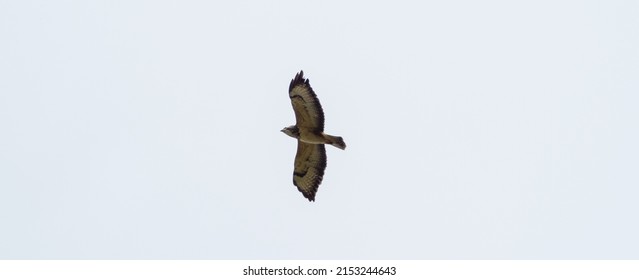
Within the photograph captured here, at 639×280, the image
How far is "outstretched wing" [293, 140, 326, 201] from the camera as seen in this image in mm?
33844

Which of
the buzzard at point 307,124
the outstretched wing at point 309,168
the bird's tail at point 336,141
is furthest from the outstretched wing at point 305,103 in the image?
the outstretched wing at point 309,168

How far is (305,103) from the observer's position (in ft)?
106

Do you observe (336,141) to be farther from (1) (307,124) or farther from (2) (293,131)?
(2) (293,131)

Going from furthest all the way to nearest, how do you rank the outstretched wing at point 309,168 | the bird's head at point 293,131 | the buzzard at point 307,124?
the outstretched wing at point 309,168
the bird's head at point 293,131
the buzzard at point 307,124

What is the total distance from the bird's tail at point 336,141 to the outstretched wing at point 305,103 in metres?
0.29

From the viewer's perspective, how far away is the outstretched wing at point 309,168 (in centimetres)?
3384

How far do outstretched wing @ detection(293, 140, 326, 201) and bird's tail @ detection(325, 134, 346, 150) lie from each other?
133 centimetres

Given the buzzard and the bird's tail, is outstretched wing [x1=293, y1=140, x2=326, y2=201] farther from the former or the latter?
the bird's tail

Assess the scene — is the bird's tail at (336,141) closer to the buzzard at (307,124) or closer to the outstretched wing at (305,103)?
the buzzard at (307,124)

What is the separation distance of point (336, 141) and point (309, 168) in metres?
2.08

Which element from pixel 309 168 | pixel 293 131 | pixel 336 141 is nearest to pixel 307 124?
pixel 293 131
